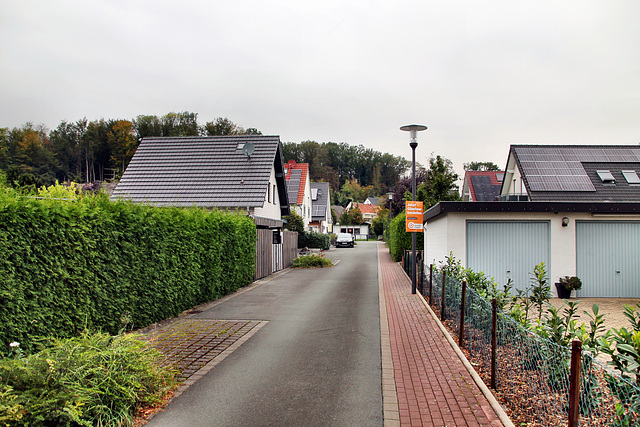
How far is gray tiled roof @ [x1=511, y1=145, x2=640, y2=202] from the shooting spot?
20.2m

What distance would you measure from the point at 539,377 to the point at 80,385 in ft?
14.8

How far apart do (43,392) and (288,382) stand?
2751 mm

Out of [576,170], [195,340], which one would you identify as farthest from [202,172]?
[576,170]

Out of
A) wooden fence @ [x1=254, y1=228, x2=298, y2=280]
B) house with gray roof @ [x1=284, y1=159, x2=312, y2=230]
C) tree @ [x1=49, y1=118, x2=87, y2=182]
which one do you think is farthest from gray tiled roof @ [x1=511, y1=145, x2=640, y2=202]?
tree @ [x1=49, y1=118, x2=87, y2=182]

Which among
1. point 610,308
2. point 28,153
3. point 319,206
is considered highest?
point 28,153

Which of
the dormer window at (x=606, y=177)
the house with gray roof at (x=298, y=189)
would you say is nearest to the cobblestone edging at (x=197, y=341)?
the dormer window at (x=606, y=177)

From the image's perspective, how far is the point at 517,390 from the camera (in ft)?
16.1

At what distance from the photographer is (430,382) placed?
18.7 ft

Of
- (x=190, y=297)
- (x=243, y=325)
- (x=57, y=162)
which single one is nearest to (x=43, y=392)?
(x=243, y=325)

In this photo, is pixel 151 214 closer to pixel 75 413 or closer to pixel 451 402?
pixel 75 413

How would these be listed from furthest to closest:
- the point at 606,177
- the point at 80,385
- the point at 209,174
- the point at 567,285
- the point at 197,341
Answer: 1. the point at 209,174
2. the point at 606,177
3. the point at 567,285
4. the point at 197,341
5. the point at 80,385

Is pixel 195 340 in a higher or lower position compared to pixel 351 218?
lower

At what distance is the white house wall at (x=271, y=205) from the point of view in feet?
76.1

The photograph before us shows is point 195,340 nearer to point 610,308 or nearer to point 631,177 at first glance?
point 610,308
